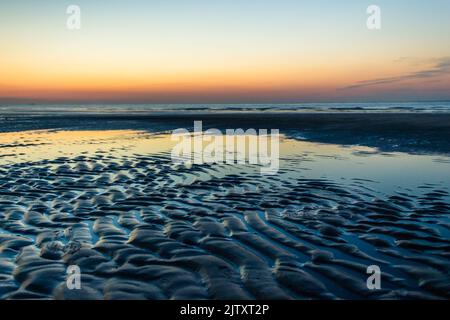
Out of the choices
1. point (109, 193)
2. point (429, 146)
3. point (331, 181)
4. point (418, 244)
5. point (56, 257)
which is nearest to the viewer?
point (56, 257)

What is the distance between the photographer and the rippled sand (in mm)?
5031

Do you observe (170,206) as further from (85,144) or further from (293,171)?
(85,144)

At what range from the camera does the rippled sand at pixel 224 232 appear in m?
5.03

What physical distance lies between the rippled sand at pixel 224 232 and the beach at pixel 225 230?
0.03m

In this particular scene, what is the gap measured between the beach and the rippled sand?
0.08 feet

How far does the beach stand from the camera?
5.04 meters

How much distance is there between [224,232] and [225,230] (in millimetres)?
120

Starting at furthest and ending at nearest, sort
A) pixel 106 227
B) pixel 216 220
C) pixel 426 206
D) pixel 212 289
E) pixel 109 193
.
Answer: pixel 109 193 → pixel 426 206 → pixel 216 220 → pixel 106 227 → pixel 212 289

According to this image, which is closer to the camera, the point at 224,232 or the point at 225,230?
the point at 224,232

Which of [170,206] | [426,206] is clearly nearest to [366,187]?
[426,206]

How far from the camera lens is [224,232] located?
23.5 feet

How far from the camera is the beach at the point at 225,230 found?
16.5 ft

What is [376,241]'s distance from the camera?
661 cm

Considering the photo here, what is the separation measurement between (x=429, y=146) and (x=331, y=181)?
34.5 feet
